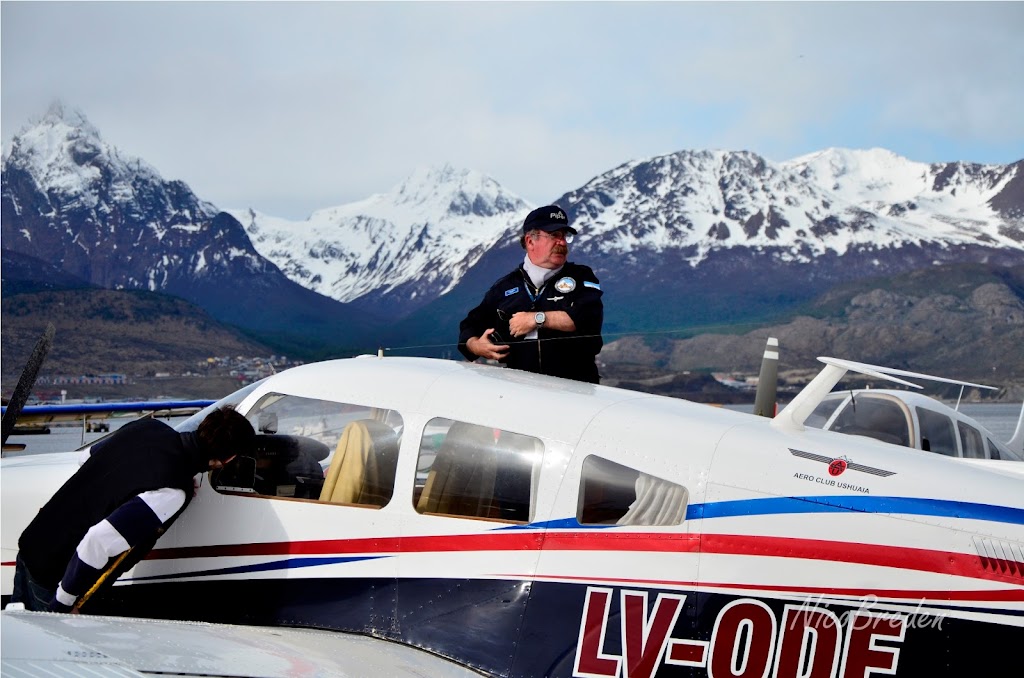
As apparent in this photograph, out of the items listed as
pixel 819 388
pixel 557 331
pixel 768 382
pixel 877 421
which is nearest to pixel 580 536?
pixel 819 388

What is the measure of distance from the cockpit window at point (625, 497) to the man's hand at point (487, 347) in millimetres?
1765

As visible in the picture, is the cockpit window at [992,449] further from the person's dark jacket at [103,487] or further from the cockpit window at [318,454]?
the person's dark jacket at [103,487]

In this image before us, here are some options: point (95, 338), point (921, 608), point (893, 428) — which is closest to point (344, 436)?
point (921, 608)

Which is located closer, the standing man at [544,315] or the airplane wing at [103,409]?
the standing man at [544,315]

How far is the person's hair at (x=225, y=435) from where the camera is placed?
216 inches

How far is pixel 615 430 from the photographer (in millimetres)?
5121

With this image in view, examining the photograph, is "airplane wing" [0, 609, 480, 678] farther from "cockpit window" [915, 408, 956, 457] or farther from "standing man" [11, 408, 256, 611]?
"cockpit window" [915, 408, 956, 457]

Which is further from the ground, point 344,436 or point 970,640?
point 344,436

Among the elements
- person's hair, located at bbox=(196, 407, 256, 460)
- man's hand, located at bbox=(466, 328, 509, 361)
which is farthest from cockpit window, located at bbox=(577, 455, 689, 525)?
person's hair, located at bbox=(196, 407, 256, 460)

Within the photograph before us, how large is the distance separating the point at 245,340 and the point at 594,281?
176723 mm

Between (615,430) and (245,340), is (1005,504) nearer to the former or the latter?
(615,430)

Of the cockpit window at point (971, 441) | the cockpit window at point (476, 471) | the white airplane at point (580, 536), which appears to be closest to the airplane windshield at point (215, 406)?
the white airplane at point (580, 536)

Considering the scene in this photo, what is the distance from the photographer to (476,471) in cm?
530

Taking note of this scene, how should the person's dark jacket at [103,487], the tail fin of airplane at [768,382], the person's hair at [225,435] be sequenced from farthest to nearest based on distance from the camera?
the tail fin of airplane at [768,382] → the person's hair at [225,435] → the person's dark jacket at [103,487]
